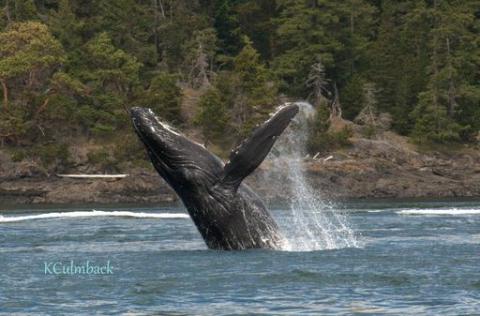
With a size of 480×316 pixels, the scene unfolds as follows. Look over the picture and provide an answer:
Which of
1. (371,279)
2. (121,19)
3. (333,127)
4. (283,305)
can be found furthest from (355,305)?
(121,19)

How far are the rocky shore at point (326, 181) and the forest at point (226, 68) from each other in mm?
2595

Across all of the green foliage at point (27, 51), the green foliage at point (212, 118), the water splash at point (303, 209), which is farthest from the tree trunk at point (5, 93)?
the water splash at point (303, 209)

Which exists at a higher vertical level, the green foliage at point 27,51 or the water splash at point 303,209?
the green foliage at point 27,51

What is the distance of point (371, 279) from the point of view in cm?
2345

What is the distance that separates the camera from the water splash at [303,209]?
31797 millimetres

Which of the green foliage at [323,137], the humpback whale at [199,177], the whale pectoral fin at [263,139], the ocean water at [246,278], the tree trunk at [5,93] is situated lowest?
the green foliage at [323,137]

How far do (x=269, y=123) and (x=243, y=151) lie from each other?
2.73 ft

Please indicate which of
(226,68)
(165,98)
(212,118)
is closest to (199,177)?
(212,118)

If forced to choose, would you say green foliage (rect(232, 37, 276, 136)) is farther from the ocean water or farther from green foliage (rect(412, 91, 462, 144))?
the ocean water

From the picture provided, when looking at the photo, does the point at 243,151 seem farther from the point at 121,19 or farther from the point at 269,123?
the point at 121,19

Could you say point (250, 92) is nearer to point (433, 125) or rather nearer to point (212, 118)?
point (212, 118)

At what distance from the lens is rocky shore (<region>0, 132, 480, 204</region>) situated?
85.6 m

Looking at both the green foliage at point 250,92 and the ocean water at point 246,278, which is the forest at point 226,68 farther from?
the ocean water at point 246,278

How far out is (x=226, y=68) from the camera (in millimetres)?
109875
